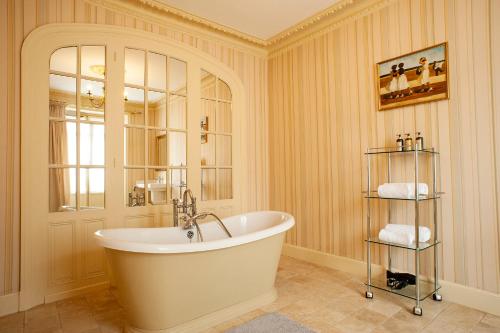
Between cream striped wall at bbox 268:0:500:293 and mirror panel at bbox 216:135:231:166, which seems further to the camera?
mirror panel at bbox 216:135:231:166

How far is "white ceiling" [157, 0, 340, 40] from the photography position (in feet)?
9.25

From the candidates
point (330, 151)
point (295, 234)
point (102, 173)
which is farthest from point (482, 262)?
point (102, 173)

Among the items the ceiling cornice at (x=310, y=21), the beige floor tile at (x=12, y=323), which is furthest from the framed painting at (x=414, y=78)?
the beige floor tile at (x=12, y=323)

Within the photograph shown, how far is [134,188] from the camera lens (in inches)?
108

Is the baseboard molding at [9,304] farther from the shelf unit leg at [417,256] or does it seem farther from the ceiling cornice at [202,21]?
the shelf unit leg at [417,256]

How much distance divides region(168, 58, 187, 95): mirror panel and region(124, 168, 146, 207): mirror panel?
2.99 ft

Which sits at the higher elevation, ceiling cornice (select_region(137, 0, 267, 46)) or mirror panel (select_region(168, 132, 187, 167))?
ceiling cornice (select_region(137, 0, 267, 46))

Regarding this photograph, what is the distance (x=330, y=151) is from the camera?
10.2 ft

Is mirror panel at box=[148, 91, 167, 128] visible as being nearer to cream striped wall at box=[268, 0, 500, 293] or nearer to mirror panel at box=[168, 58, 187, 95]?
mirror panel at box=[168, 58, 187, 95]

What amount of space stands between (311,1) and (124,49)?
1811 mm

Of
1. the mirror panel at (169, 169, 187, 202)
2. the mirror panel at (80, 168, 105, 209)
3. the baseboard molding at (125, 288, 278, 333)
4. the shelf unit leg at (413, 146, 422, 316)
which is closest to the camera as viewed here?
the baseboard molding at (125, 288, 278, 333)

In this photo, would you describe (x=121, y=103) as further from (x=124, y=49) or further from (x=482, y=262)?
(x=482, y=262)

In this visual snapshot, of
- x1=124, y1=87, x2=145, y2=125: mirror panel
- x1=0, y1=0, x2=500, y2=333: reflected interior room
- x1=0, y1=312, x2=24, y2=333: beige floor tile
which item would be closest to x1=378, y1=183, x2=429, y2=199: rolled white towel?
x1=0, y1=0, x2=500, y2=333: reflected interior room

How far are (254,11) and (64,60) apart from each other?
180 centimetres
